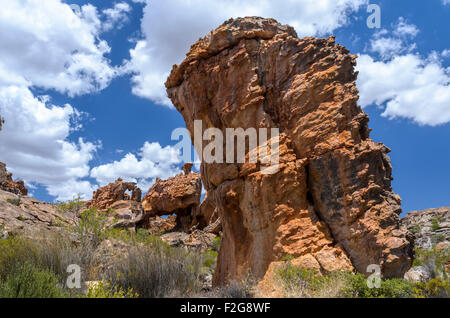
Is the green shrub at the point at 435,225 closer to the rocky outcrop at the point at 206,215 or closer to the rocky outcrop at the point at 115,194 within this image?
the rocky outcrop at the point at 206,215

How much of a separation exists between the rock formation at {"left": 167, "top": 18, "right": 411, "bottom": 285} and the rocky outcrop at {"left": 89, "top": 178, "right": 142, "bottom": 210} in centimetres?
3128

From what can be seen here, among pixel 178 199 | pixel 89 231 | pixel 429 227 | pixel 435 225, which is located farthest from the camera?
pixel 178 199

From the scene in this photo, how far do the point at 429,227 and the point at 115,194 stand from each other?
1463 inches

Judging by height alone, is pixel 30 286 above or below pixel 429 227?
below

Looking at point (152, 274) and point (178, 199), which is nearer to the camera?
point (152, 274)

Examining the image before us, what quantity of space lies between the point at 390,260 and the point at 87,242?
894 cm

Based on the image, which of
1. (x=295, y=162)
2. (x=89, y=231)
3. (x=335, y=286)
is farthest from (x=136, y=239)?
(x=335, y=286)

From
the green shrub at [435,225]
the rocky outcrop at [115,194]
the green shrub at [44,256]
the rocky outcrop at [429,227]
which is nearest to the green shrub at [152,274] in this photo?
the green shrub at [44,256]

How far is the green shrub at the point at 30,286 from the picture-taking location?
613cm

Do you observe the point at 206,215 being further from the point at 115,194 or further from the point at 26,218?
the point at 26,218

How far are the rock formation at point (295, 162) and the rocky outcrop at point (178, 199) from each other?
85.8 feet

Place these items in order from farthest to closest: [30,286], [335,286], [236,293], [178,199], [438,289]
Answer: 1. [178,199]
2. [236,293]
3. [335,286]
4. [438,289]
5. [30,286]

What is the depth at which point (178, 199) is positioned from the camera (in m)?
38.7
